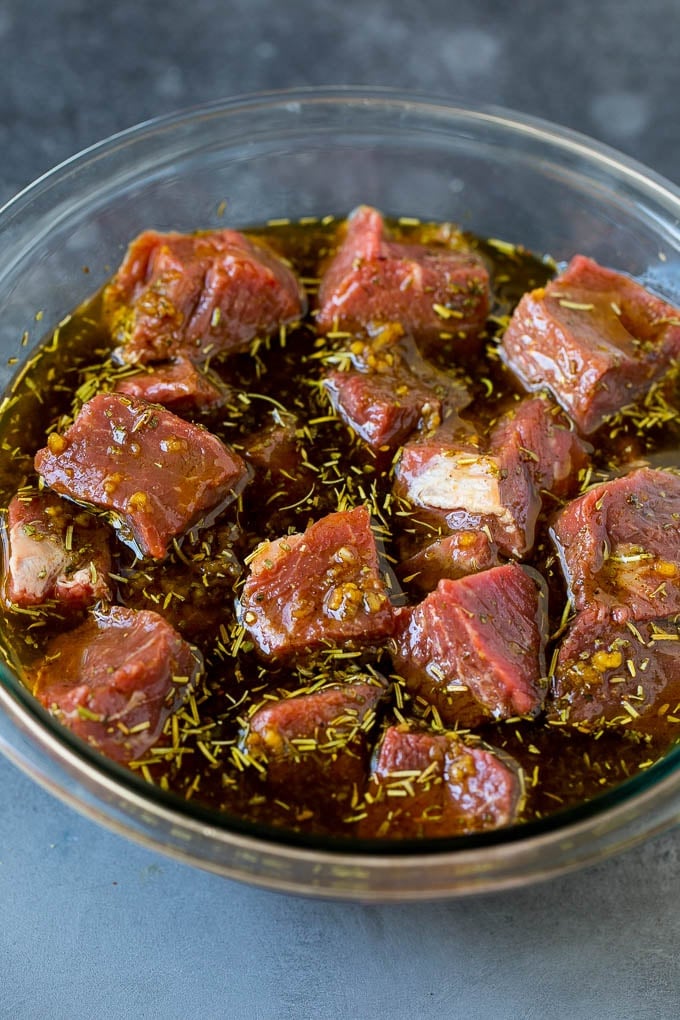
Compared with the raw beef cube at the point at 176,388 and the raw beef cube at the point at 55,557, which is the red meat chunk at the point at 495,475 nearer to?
the raw beef cube at the point at 176,388

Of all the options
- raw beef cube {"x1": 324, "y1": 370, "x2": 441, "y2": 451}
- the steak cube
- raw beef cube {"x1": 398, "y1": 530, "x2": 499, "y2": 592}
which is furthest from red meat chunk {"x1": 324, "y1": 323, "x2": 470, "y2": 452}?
raw beef cube {"x1": 398, "y1": 530, "x2": 499, "y2": 592}

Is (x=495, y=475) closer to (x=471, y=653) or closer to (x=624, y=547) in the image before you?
(x=624, y=547)

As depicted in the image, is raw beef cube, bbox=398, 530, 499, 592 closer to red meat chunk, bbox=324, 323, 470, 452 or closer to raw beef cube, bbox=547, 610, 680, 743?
raw beef cube, bbox=547, 610, 680, 743

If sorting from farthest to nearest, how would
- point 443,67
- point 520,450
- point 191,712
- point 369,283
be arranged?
point 443,67, point 369,283, point 520,450, point 191,712

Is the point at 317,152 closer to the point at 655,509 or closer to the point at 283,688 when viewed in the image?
the point at 655,509

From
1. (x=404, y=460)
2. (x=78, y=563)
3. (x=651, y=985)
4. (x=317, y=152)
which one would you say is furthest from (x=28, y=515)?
(x=651, y=985)

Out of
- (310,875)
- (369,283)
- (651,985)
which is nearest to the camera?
(310,875)
